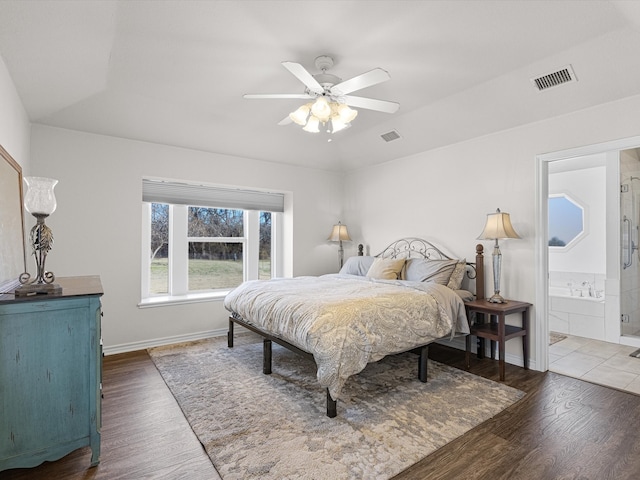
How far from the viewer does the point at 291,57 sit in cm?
273

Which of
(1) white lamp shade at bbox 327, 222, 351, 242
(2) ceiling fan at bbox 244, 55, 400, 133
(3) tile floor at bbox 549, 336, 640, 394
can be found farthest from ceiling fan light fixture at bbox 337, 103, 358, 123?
(3) tile floor at bbox 549, 336, 640, 394

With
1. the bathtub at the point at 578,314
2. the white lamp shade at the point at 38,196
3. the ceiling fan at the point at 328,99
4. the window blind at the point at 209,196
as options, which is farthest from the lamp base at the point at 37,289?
the bathtub at the point at 578,314

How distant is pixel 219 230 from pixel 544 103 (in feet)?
13.4

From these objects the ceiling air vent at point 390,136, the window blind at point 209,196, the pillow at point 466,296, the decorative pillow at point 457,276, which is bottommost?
the pillow at point 466,296

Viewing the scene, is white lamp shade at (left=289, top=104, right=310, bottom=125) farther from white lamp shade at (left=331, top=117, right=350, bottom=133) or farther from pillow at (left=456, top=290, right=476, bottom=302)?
pillow at (left=456, top=290, right=476, bottom=302)

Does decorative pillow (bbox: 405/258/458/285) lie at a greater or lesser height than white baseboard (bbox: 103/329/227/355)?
greater

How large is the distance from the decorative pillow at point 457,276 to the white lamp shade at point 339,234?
1.90 meters

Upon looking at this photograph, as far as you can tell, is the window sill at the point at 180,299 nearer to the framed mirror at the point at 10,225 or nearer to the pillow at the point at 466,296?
the framed mirror at the point at 10,225

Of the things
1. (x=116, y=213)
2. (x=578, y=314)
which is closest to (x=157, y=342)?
(x=116, y=213)

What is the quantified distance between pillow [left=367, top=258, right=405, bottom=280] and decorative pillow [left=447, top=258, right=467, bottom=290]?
608 millimetres

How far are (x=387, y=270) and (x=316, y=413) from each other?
2.02 metres

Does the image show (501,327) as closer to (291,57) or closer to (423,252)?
(423,252)

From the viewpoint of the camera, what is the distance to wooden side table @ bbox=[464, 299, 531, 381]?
3.09 metres

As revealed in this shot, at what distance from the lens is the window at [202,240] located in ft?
14.3
